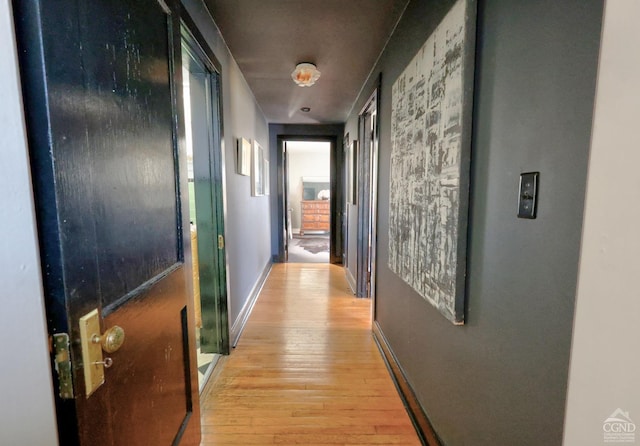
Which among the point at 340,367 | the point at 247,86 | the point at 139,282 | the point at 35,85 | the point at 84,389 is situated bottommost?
the point at 340,367

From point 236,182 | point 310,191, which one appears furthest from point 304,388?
point 310,191

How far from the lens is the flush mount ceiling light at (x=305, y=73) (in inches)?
91.7

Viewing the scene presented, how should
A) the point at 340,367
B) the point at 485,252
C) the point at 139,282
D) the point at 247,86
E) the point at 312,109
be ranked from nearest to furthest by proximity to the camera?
1. the point at 139,282
2. the point at 485,252
3. the point at 340,367
4. the point at 247,86
5. the point at 312,109

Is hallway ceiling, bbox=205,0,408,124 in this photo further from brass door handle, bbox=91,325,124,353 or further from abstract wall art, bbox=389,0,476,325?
brass door handle, bbox=91,325,124,353

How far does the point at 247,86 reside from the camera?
2.85 metres

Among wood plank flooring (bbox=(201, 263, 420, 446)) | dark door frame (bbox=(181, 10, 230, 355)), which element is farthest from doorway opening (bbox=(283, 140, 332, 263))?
dark door frame (bbox=(181, 10, 230, 355))

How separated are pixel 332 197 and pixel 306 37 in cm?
291

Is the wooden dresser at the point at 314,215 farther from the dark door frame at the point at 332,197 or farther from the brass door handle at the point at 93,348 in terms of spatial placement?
the brass door handle at the point at 93,348

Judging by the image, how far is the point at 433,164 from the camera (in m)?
1.20

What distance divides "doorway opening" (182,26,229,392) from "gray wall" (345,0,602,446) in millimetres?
1426

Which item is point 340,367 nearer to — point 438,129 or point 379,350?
point 379,350

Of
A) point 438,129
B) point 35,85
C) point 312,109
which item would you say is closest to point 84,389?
point 35,85

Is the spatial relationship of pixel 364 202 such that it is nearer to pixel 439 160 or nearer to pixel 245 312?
pixel 245 312

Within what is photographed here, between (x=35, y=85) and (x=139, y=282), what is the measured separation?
0.54m
